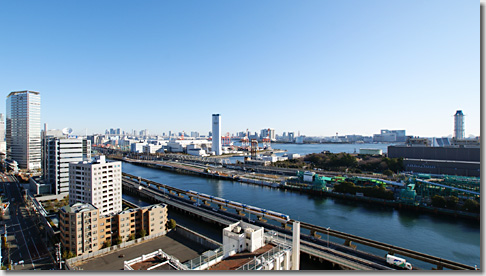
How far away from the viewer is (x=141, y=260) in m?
1.86

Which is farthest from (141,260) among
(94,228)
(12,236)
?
(12,236)

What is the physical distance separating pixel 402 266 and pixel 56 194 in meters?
6.55

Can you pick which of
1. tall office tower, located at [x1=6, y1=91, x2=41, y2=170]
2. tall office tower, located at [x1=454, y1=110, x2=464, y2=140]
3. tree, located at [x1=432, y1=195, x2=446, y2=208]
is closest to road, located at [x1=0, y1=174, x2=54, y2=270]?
tree, located at [x1=432, y1=195, x2=446, y2=208]

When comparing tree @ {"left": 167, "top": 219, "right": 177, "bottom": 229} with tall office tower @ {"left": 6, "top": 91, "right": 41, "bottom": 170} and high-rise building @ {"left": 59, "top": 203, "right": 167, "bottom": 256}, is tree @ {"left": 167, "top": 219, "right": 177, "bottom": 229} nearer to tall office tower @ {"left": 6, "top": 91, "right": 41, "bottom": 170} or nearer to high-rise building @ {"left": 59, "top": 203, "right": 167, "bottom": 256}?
high-rise building @ {"left": 59, "top": 203, "right": 167, "bottom": 256}

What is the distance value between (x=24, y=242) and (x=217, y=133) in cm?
1535

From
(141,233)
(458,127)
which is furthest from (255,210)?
(458,127)

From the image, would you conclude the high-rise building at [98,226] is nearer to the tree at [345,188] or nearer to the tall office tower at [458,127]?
the tree at [345,188]

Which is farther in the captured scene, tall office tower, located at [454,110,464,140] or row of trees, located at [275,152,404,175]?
tall office tower, located at [454,110,464,140]

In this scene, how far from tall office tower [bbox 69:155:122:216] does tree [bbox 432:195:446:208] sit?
5897 millimetres

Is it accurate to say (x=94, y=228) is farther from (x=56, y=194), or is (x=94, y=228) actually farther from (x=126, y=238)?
(x=56, y=194)

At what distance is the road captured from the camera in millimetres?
3023

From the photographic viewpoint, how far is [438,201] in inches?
207

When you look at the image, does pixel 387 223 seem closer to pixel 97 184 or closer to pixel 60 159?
pixel 97 184

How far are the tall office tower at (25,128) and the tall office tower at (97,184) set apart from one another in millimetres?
7999
